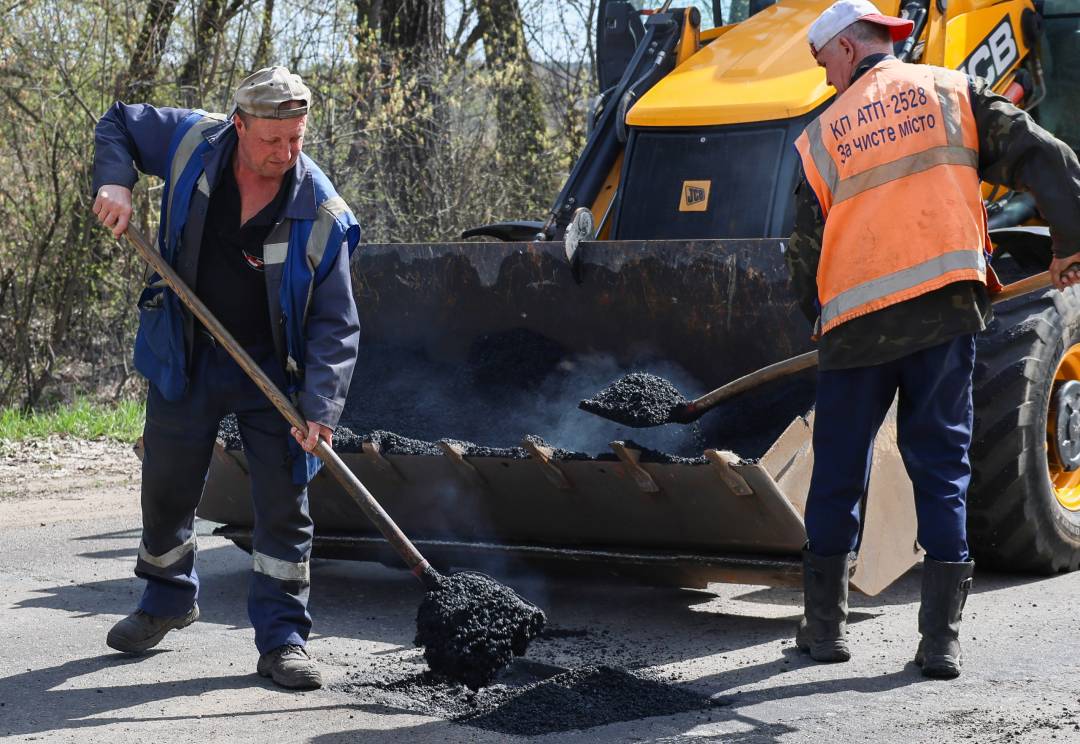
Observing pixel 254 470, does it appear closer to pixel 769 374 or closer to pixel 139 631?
pixel 139 631

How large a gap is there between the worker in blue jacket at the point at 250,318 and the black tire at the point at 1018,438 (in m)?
2.43

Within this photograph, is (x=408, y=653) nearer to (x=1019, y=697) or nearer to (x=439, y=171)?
(x=1019, y=697)

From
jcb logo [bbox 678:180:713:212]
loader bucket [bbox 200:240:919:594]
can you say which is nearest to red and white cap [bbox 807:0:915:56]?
loader bucket [bbox 200:240:919:594]

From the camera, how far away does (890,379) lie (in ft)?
13.8

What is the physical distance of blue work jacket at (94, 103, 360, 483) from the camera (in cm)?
405

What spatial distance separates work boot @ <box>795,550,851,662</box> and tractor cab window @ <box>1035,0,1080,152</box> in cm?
326

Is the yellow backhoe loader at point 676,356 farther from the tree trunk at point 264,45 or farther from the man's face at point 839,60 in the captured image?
the tree trunk at point 264,45

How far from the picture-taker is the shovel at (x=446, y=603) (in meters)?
3.80

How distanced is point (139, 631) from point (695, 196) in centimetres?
297

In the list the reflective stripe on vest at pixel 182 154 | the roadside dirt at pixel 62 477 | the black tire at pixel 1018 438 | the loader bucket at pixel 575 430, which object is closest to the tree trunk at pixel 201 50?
the roadside dirt at pixel 62 477

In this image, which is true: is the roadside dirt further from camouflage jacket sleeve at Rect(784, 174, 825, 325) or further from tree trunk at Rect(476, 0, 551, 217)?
tree trunk at Rect(476, 0, 551, 217)

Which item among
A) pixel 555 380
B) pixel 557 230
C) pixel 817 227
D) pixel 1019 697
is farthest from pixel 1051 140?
pixel 557 230

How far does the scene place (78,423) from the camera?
343 inches

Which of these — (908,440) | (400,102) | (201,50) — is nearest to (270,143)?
(908,440)
